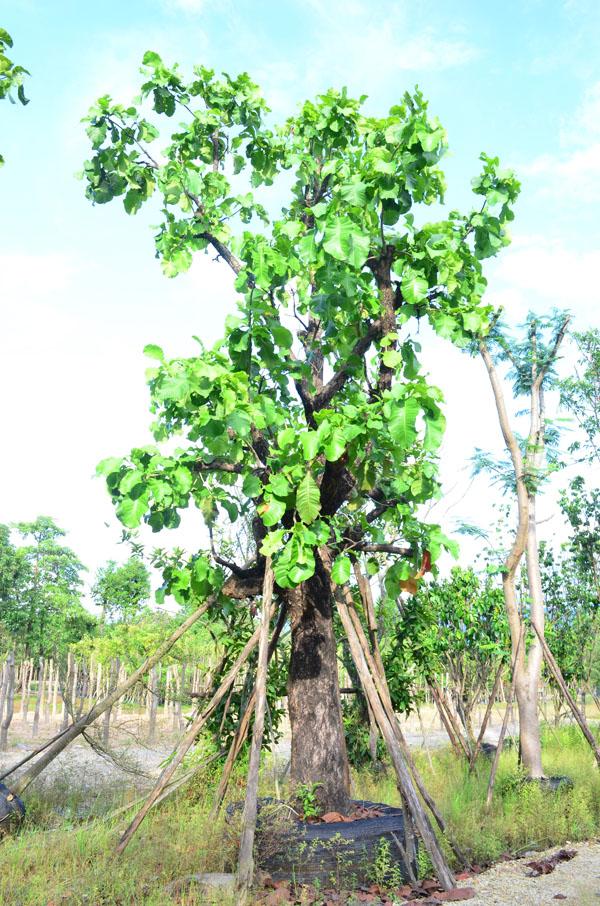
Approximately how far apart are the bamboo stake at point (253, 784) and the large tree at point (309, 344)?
0.47m

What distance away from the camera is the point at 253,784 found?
470cm

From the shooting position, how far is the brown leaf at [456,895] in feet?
15.1

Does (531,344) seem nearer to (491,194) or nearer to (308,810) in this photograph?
(491,194)

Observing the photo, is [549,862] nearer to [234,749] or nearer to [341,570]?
[234,749]

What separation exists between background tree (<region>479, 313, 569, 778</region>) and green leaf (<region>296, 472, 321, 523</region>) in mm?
3688

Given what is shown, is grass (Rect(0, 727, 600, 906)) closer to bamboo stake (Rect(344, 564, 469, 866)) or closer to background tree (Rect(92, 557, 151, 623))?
bamboo stake (Rect(344, 564, 469, 866))

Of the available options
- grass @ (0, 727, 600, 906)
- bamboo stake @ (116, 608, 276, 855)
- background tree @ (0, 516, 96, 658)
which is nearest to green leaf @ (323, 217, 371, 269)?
bamboo stake @ (116, 608, 276, 855)

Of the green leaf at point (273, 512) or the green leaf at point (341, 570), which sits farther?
the green leaf at point (341, 570)

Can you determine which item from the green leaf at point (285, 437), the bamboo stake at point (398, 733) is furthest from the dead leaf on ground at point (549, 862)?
the green leaf at point (285, 437)

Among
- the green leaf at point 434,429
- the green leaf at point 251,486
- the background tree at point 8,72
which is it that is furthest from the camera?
the green leaf at point 251,486

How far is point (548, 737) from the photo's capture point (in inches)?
508

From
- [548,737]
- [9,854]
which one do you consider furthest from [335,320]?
[548,737]

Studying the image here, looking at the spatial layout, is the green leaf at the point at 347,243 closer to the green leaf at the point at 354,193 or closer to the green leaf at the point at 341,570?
the green leaf at the point at 354,193

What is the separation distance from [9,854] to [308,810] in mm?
2020
